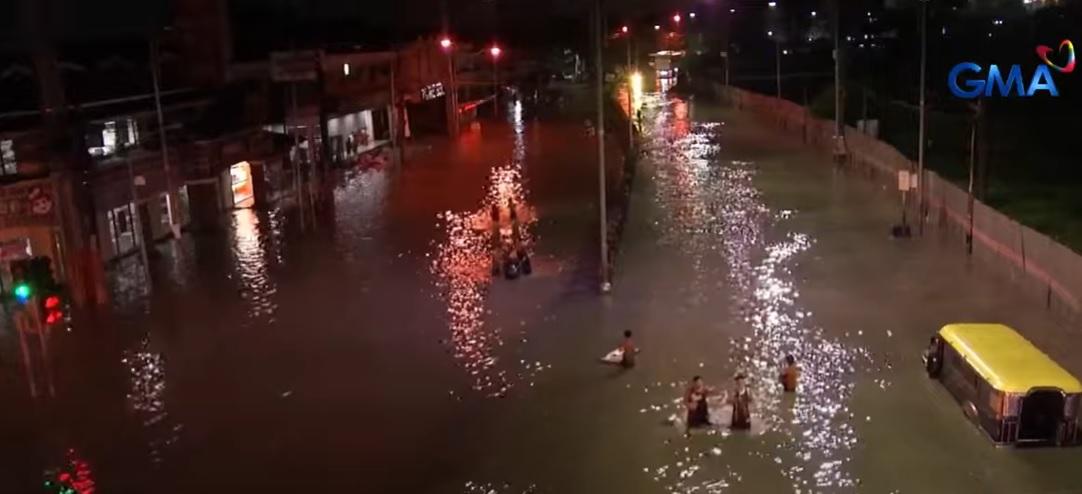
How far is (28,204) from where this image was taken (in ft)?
79.5

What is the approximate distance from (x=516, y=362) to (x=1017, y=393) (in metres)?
8.95

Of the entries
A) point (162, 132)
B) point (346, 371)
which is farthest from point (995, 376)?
point (162, 132)

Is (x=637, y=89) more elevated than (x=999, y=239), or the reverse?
(x=637, y=89)

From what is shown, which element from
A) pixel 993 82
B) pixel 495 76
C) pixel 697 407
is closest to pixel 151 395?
pixel 697 407

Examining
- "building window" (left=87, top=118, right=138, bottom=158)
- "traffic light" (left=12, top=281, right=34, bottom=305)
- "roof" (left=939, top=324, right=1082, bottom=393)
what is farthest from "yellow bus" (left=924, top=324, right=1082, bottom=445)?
"building window" (left=87, top=118, right=138, bottom=158)

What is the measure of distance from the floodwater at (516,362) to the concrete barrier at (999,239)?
64 centimetres

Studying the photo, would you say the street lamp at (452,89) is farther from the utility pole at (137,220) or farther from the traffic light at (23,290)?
the traffic light at (23,290)

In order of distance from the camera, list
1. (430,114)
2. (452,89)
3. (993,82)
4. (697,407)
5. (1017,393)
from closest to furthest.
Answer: (1017,393) < (697,407) < (993,82) < (452,89) < (430,114)

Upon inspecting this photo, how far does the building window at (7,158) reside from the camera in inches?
949

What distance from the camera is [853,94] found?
62156 millimetres

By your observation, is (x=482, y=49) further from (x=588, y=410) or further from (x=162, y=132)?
(x=588, y=410)

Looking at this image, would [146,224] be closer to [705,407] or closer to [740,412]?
[705,407]

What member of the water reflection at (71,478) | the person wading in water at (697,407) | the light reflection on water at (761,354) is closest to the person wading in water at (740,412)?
the light reflection on water at (761,354)

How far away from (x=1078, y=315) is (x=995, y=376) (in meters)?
6.31
